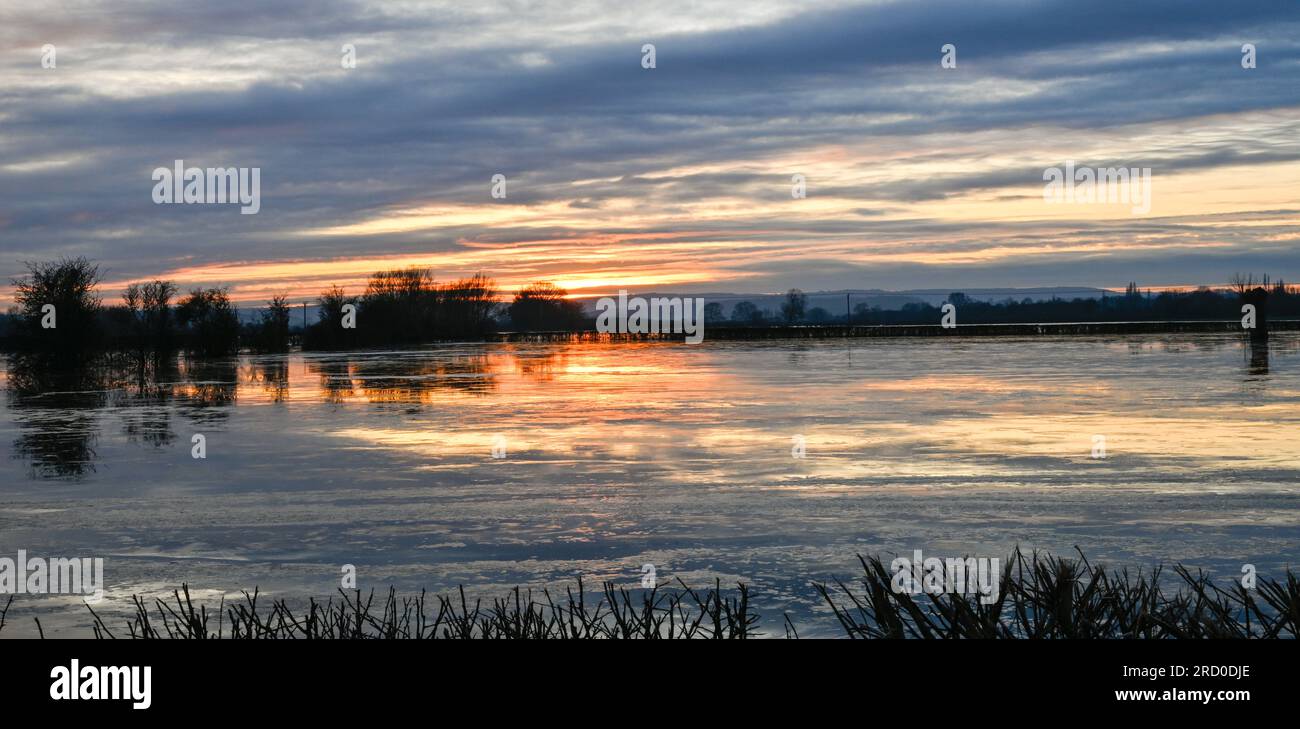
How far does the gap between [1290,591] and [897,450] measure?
13.6 meters

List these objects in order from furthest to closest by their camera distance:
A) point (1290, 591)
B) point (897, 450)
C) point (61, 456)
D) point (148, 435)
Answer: point (148, 435) < point (61, 456) < point (897, 450) < point (1290, 591)

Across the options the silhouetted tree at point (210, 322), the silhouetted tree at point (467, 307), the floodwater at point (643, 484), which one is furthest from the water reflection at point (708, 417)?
the silhouetted tree at point (467, 307)

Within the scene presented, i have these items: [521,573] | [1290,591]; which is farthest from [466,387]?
[1290,591]

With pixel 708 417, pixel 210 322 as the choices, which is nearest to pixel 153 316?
pixel 210 322

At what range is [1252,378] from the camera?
32000 millimetres

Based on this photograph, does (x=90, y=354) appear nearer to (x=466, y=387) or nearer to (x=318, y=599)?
(x=466, y=387)

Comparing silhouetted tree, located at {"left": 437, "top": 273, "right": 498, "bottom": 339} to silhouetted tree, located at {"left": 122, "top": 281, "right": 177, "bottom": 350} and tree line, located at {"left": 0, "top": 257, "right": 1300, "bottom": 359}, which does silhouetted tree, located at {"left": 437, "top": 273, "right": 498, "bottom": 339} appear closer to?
tree line, located at {"left": 0, "top": 257, "right": 1300, "bottom": 359}

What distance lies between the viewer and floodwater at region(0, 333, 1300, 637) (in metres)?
11.2

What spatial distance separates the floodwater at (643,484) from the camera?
11188mm

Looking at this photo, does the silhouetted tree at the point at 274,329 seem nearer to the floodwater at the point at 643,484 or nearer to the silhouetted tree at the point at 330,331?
the silhouetted tree at the point at 330,331

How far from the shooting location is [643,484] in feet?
53.0

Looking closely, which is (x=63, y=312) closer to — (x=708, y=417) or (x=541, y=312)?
(x=708, y=417)

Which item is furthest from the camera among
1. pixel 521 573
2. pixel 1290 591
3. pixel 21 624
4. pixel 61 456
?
pixel 61 456

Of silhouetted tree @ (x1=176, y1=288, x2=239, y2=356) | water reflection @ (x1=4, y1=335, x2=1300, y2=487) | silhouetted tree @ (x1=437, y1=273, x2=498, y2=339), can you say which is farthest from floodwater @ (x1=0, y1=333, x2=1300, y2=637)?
silhouetted tree @ (x1=437, y1=273, x2=498, y2=339)
